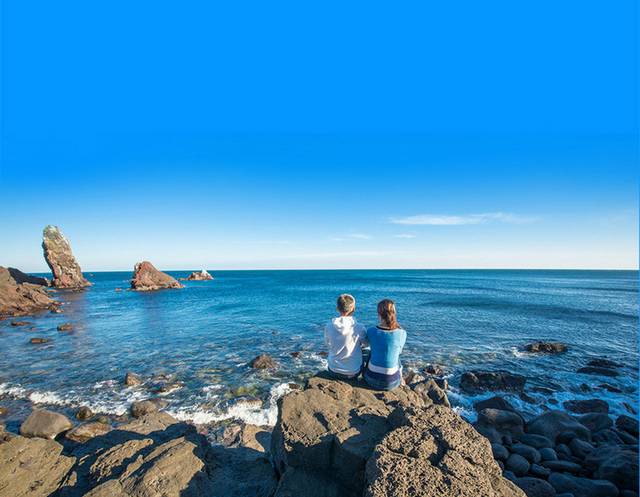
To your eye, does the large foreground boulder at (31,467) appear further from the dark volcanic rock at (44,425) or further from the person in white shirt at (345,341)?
the person in white shirt at (345,341)

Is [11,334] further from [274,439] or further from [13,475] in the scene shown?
[274,439]

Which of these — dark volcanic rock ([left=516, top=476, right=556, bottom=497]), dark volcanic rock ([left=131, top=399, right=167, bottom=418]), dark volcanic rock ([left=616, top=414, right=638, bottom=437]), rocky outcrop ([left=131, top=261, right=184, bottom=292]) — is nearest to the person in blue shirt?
dark volcanic rock ([left=516, top=476, right=556, bottom=497])

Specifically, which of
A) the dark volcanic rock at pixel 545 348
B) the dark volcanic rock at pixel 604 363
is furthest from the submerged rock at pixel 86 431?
the dark volcanic rock at pixel 604 363

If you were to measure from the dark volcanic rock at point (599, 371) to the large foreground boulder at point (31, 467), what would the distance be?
1969cm

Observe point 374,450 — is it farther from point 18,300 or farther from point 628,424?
point 18,300

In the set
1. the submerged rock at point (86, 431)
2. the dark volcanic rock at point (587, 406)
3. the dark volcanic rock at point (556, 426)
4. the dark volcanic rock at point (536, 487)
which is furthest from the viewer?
the dark volcanic rock at point (587, 406)

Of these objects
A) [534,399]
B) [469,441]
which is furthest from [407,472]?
[534,399]

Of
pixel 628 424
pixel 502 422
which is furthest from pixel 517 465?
pixel 628 424

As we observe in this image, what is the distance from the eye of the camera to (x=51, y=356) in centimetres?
1608

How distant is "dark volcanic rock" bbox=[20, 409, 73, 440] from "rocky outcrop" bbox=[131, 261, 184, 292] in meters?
67.4

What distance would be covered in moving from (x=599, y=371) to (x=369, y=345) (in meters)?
15.6

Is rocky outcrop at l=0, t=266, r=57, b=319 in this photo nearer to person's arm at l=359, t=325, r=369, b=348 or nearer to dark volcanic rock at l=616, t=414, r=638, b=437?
person's arm at l=359, t=325, r=369, b=348

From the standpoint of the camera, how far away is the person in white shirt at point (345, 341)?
5.68 meters

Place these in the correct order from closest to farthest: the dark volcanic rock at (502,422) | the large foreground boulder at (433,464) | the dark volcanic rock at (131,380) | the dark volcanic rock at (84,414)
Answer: the large foreground boulder at (433,464)
the dark volcanic rock at (502,422)
the dark volcanic rock at (84,414)
the dark volcanic rock at (131,380)
